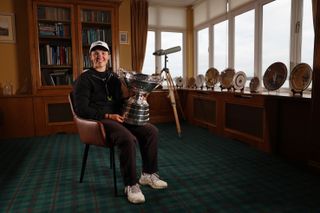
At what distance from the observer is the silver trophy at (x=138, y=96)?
1808 mm

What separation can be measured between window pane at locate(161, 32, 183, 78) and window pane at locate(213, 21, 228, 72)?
86cm

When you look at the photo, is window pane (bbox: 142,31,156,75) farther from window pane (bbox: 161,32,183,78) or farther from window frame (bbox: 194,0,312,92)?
window frame (bbox: 194,0,312,92)

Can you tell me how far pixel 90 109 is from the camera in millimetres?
1855

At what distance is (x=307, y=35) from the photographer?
2.94 meters

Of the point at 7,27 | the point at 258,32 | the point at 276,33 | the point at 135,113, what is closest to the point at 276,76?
the point at 276,33

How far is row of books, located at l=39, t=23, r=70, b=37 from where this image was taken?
3799 mm

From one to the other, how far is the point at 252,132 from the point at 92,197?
212cm

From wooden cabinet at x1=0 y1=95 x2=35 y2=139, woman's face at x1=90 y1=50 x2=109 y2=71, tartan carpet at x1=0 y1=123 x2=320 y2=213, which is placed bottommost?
tartan carpet at x1=0 y1=123 x2=320 y2=213

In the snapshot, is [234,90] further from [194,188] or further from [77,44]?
[77,44]

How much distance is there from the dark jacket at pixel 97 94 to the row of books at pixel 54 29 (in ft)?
7.59

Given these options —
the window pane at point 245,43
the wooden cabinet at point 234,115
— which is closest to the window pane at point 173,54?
the wooden cabinet at point 234,115

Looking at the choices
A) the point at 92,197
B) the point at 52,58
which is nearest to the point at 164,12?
the point at 52,58

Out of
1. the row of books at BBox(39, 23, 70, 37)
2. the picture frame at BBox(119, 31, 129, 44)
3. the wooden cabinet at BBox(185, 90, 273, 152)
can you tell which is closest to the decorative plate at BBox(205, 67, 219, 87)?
the wooden cabinet at BBox(185, 90, 273, 152)

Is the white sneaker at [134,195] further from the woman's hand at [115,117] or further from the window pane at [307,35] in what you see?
the window pane at [307,35]
